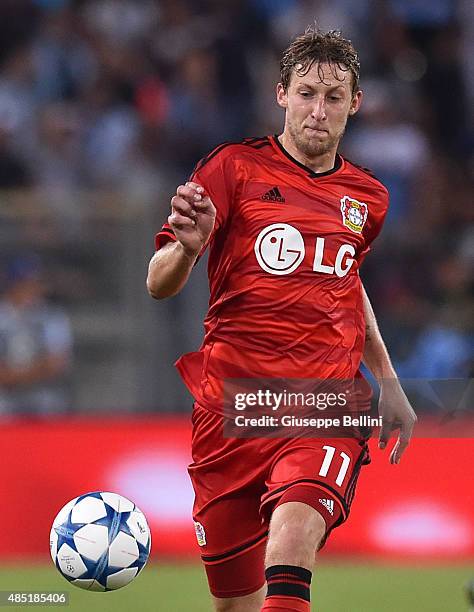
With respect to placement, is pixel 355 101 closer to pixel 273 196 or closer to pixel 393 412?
pixel 273 196

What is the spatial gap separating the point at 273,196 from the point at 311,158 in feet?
0.79

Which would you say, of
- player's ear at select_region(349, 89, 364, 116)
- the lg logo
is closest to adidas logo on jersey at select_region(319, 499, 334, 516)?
the lg logo

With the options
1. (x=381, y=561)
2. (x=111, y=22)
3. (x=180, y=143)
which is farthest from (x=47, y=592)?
(x=111, y=22)

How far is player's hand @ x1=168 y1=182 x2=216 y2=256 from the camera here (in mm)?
3904

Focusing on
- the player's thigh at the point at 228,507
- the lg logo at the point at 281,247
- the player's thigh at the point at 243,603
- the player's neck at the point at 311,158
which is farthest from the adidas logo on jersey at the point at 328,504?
the player's neck at the point at 311,158

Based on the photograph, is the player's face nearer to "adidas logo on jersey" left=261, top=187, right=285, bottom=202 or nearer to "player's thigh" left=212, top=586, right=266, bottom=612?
"adidas logo on jersey" left=261, top=187, right=285, bottom=202

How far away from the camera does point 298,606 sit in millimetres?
3998

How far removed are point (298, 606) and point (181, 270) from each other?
3.79 ft

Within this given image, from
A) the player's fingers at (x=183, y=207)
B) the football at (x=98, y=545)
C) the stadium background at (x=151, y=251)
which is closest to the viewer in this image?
the player's fingers at (x=183, y=207)

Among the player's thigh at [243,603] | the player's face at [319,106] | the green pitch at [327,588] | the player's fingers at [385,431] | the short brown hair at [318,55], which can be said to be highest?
the short brown hair at [318,55]

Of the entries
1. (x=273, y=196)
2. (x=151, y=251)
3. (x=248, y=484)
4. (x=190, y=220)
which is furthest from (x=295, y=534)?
(x=151, y=251)

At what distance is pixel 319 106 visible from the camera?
4590mm

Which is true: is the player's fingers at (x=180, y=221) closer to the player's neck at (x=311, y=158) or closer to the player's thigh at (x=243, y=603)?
the player's neck at (x=311, y=158)

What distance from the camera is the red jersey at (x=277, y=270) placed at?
15.0 ft
